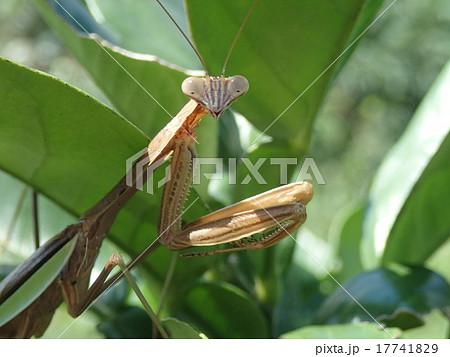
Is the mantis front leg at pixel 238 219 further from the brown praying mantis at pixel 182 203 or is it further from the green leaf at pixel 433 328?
the green leaf at pixel 433 328

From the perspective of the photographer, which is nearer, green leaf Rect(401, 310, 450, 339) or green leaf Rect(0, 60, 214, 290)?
green leaf Rect(0, 60, 214, 290)

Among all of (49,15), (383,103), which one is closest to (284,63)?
(49,15)

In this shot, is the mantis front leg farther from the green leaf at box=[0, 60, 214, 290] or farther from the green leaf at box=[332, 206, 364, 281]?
the green leaf at box=[332, 206, 364, 281]

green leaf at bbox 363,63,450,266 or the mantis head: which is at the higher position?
the mantis head

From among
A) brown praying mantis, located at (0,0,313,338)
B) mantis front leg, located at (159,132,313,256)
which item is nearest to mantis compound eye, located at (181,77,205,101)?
brown praying mantis, located at (0,0,313,338)

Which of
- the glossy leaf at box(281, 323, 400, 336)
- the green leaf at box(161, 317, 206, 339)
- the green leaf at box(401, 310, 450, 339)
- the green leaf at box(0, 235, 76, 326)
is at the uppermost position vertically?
the green leaf at box(0, 235, 76, 326)

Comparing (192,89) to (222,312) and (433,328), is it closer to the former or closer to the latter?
(222,312)
